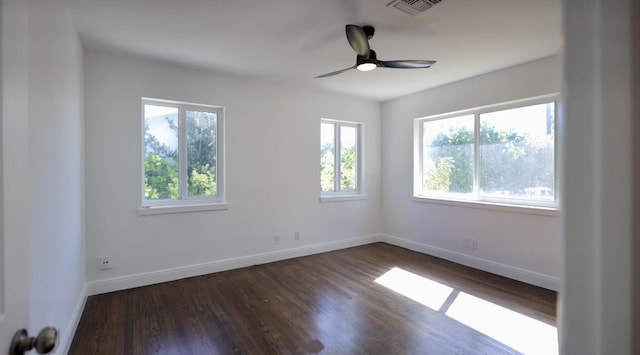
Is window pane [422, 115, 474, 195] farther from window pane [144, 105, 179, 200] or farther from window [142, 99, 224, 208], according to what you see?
window pane [144, 105, 179, 200]

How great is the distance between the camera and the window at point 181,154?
3.32 meters

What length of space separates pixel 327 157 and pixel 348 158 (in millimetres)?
429

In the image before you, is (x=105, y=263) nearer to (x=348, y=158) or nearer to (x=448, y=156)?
(x=348, y=158)

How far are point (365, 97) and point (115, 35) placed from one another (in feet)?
11.1

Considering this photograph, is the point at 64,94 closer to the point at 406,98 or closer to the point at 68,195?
the point at 68,195

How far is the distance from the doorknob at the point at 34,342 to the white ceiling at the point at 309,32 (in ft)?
7.07

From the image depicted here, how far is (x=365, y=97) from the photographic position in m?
4.79

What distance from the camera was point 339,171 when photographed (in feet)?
15.7

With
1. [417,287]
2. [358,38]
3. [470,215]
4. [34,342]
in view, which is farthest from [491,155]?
[34,342]

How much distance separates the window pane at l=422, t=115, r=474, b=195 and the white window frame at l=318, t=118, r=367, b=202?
1.00 metres

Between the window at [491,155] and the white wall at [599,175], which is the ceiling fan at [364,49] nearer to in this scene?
the window at [491,155]

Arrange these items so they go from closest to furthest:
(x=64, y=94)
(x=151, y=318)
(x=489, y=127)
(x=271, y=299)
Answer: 1. (x=64, y=94)
2. (x=151, y=318)
3. (x=271, y=299)
4. (x=489, y=127)

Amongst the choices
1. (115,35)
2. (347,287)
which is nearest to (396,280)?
(347,287)

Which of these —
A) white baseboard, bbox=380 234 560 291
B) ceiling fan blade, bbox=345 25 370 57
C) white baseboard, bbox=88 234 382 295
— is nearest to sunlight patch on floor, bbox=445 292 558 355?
white baseboard, bbox=380 234 560 291
